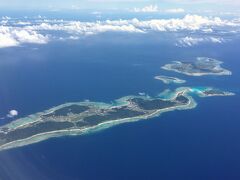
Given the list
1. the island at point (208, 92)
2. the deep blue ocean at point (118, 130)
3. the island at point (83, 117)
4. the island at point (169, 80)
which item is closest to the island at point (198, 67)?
the deep blue ocean at point (118, 130)

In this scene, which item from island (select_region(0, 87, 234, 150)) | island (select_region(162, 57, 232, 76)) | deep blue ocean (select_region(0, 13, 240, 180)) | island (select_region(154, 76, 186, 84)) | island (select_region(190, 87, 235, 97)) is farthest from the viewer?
island (select_region(162, 57, 232, 76))

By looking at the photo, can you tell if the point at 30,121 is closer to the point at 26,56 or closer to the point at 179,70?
the point at 179,70

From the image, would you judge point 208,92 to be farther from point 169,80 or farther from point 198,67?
point 198,67

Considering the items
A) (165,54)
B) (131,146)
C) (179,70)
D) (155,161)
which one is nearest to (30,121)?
(131,146)

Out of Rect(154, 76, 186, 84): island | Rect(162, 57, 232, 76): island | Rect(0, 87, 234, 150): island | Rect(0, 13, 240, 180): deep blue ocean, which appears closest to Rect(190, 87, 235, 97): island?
Rect(0, 13, 240, 180): deep blue ocean

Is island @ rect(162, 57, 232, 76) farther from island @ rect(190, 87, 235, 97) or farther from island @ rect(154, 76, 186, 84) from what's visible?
island @ rect(190, 87, 235, 97)

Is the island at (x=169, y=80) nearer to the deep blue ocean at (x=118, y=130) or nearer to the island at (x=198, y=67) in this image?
the deep blue ocean at (x=118, y=130)
